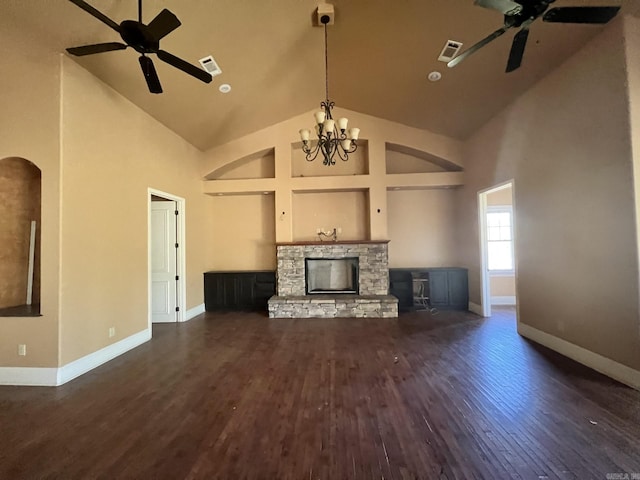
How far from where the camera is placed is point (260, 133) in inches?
251

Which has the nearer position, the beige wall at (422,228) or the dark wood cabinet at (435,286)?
the dark wood cabinet at (435,286)

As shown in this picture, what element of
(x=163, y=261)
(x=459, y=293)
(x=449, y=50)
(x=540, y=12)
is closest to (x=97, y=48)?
(x=540, y=12)

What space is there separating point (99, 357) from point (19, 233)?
5.92 feet

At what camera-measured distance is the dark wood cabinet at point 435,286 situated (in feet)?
20.1

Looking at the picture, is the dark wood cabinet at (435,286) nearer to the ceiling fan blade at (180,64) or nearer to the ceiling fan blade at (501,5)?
the ceiling fan blade at (501,5)

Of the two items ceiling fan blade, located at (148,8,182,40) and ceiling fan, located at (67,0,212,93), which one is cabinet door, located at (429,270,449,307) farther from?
ceiling fan blade, located at (148,8,182,40)

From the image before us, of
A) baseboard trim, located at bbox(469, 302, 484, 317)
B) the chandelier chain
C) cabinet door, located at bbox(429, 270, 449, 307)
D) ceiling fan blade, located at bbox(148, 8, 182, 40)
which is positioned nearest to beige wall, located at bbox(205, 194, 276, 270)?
the chandelier chain

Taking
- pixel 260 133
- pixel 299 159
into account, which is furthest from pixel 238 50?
pixel 299 159

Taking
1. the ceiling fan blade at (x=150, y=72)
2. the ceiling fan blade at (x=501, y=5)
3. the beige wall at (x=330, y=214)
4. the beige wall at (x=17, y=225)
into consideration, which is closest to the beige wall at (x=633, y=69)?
the ceiling fan blade at (x=501, y=5)

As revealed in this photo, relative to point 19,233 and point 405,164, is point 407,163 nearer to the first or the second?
point 405,164

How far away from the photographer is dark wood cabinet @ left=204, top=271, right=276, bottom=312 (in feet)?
21.1

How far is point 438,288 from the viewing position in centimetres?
617

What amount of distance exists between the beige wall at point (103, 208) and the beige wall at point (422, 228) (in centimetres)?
475

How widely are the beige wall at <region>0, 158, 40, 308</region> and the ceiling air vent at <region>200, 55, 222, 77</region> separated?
241 centimetres
